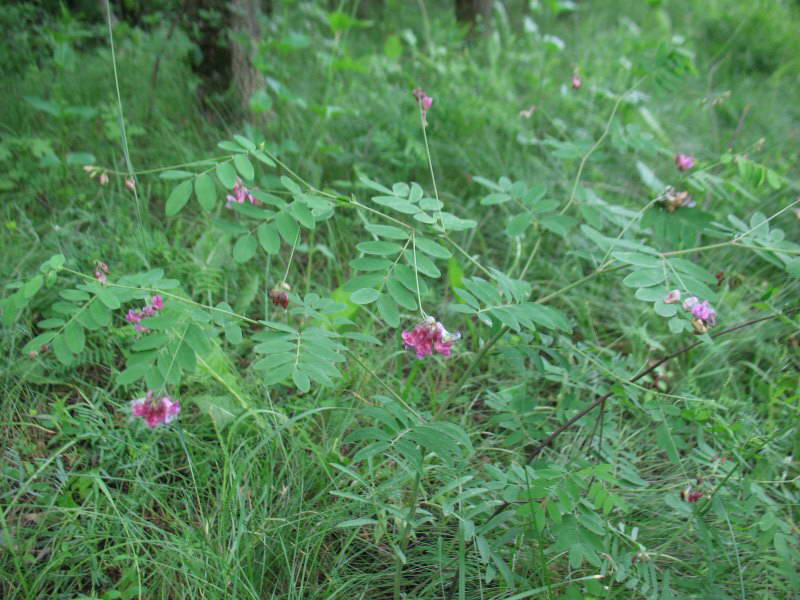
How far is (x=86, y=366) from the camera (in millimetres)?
1789

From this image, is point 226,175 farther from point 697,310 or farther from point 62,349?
point 697,310

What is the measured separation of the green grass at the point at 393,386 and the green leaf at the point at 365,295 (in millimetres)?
218

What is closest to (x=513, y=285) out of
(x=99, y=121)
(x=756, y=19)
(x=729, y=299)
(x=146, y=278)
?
(x=146, y=278)

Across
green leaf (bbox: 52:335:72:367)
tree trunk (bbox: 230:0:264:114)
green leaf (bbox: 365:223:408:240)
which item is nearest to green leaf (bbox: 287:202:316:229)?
green leaf (bbox: 365:223:408:240)

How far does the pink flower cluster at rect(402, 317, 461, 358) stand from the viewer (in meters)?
1.19

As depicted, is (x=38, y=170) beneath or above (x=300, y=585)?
above

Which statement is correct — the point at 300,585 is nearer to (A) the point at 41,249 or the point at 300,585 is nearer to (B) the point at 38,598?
(B) the point at 38,598

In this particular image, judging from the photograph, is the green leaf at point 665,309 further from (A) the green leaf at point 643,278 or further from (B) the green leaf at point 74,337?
(B) the green leaf at point 74,337

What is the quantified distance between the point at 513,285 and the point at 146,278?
2.50ft

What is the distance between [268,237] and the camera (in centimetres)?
133

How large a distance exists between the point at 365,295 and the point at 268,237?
0.85 ft

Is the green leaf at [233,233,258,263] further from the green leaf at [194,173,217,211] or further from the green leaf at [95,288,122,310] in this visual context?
the green leaf at [95,288,122,310]

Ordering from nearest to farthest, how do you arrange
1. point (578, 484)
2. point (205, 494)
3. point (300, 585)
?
point (578, 484), point (300, 585), point (205, 494)

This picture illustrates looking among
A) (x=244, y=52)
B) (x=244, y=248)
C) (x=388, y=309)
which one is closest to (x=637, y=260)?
(x=388, y=309)
